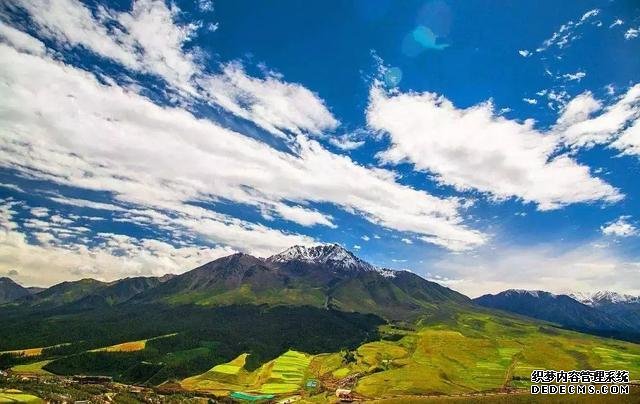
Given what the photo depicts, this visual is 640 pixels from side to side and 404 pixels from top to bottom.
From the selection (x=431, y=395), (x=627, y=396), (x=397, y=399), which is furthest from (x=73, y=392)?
(x=627, y=396)

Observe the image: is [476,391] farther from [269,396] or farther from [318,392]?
[269,396]

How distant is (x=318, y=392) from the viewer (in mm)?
197000

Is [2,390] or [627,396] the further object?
[627,396]

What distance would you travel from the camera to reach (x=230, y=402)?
588 feet

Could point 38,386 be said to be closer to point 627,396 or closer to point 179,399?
point 179,399

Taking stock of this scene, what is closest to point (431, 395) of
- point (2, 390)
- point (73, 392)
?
point (73, 392)

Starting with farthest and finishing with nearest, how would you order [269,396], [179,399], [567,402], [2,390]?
1. [269,396]
2. [179,399]
3. [567,402]
4. [2,390]

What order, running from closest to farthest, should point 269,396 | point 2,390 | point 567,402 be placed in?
point 2,390, point 567,402, point 269,396

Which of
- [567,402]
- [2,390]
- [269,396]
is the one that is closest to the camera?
[2,390]

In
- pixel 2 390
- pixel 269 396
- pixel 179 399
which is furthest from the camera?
pixel 269 396

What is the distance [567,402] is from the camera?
165500 mm

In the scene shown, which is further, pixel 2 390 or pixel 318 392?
pixel 318 392

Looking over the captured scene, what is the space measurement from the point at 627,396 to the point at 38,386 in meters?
233

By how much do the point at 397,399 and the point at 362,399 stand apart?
1403cm
